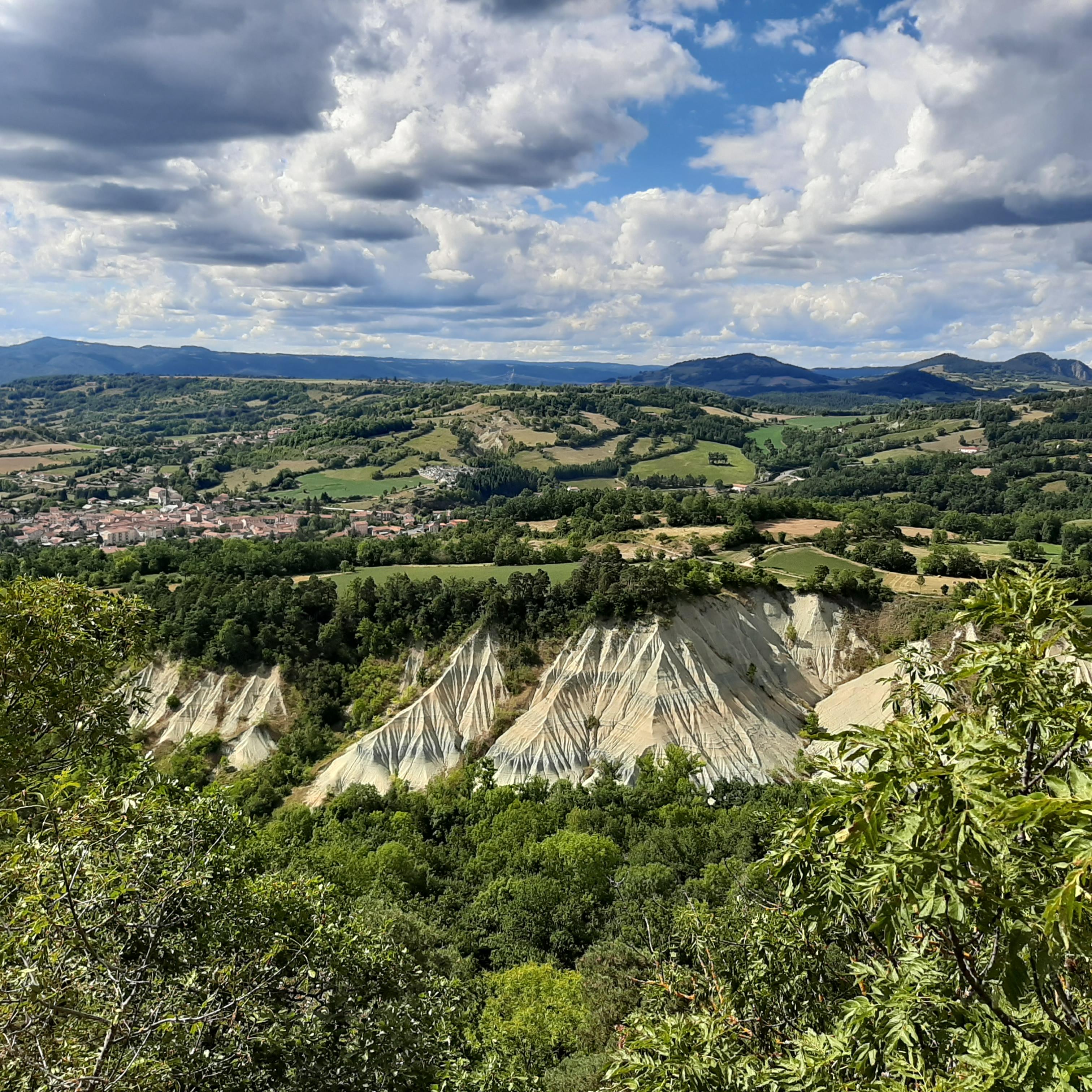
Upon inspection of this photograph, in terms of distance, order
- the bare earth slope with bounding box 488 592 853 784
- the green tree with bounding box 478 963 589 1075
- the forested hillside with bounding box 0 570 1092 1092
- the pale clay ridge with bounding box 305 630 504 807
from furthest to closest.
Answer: the bare earth slope with bounding box 488 592 853 784
the pale clay ridge with bounding box 305 630 504 807
the green tree with bounding box 478 963 589 1075
the forested hillside with bounding box 0 570 1092 1092

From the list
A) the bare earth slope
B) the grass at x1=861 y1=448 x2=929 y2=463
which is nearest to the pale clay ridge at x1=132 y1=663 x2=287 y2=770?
the bare earth slope

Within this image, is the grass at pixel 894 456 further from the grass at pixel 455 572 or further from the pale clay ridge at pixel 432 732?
the pale clay ridge at pixel 432 732

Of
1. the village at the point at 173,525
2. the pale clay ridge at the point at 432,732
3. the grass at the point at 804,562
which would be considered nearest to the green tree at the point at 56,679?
the pale clay ridge at the point at 432,732

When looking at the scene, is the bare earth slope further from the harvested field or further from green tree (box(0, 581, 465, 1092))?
green tree (box(0, 581, 465, 1092))

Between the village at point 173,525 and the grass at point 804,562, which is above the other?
the grass at point 804,562

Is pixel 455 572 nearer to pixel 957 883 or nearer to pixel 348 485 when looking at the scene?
pixel 957 883
